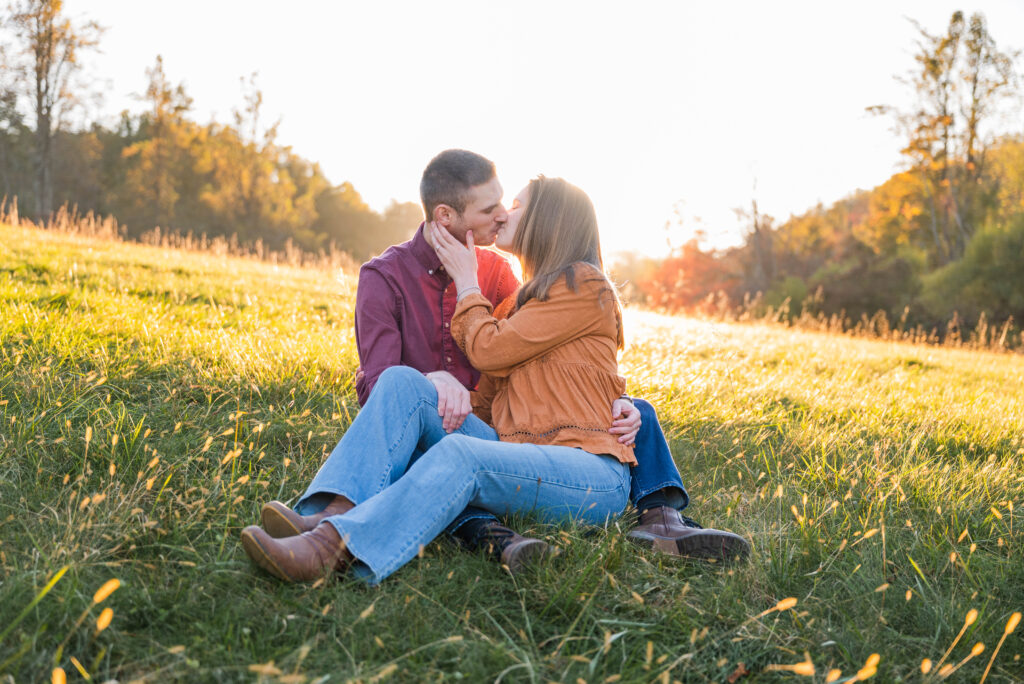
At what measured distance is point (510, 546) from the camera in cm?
228

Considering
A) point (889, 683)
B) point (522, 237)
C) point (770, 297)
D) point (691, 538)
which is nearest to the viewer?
point (889, 683)

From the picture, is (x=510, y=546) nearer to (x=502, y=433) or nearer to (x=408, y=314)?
(x=502, y=433)

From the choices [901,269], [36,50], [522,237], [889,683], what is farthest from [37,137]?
[901,269]

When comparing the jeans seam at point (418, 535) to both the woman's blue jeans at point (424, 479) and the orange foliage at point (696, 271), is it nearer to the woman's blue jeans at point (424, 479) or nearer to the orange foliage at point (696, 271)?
the woman's blue jeans at point (424, 479)

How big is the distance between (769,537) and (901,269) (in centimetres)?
2837

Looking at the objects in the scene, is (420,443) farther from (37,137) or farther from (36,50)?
(37,137)

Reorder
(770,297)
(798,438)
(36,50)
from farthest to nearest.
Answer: (770,297) < (36,50) < (798,438)

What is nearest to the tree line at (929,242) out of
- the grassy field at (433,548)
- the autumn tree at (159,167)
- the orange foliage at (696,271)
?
the orange foliage at (696,271)

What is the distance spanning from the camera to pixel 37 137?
23.8 meters

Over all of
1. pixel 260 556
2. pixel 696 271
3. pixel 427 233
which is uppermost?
pixel 696 271

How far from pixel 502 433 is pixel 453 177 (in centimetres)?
114

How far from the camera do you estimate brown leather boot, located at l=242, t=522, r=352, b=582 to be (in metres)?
1.98

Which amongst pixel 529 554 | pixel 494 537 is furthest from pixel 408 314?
pixel 529 554

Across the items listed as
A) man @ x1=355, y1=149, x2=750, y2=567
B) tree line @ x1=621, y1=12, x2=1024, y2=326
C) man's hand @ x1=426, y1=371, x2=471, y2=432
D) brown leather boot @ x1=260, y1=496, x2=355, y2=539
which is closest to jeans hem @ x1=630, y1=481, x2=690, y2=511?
man @ x1=355, y1=149, x2=750, y2=567
